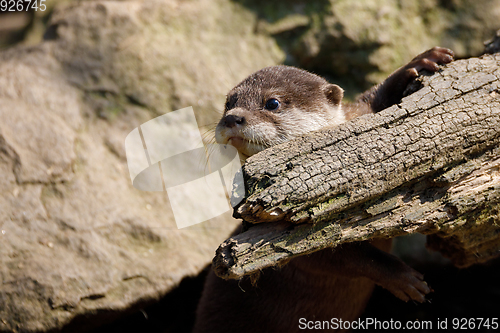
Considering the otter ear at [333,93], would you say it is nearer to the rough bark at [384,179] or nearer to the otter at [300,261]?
the otter at [300,261]

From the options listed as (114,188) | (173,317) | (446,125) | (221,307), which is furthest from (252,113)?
(173,317)

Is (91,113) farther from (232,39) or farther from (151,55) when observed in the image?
(232,39)

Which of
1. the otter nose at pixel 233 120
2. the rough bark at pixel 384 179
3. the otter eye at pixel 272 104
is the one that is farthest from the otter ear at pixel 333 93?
the otter nose at pixel 233 120

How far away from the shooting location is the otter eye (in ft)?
8.94

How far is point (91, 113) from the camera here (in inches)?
161

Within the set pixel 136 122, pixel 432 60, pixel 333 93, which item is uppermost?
pixel 432 60

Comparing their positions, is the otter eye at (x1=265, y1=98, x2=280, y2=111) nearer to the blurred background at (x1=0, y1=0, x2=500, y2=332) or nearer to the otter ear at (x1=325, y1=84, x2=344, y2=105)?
the otter ear at (x1=325, y1=84, x2=344, y2=105)

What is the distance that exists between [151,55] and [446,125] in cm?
328

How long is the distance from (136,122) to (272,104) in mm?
1980

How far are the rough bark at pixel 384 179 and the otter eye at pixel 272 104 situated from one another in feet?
2.08

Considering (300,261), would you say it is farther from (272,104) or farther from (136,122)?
(136,122)

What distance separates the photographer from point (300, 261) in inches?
104

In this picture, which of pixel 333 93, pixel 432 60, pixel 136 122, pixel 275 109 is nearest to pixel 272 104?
pixel 275 109

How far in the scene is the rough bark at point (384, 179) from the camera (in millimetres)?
1897
